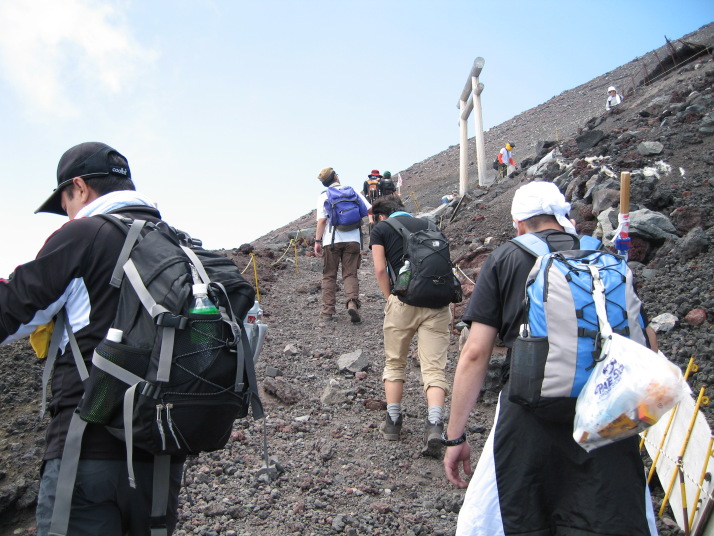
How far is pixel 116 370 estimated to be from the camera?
2.14 meters

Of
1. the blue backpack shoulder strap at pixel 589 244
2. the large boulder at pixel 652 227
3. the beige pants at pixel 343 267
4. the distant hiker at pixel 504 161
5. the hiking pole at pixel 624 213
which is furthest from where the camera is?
the distant hiker at pixel 504 161

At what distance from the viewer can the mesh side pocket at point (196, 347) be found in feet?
7.10

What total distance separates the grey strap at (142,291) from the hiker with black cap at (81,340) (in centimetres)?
8

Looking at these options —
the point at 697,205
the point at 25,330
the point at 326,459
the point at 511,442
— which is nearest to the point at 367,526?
the point at 326,459

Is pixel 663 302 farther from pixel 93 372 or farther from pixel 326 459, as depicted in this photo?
pixel 93 372

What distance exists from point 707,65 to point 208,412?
20.1 meters

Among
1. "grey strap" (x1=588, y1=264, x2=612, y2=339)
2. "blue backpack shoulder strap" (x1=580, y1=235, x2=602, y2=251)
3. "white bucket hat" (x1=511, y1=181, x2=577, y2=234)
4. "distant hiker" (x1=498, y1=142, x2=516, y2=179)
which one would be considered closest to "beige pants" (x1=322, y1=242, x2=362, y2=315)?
"white bucket hat" (x1=511, y1=181, x2=577, y2=234)

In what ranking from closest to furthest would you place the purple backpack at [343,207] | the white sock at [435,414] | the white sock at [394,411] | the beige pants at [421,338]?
the white sock at [435,414]
the beige pants at [421,338]
the white sock at [394,411]
the purple backpack at [343,207]

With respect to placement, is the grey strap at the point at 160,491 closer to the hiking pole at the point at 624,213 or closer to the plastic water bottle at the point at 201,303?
the plastic water bottle at the point at 201,303

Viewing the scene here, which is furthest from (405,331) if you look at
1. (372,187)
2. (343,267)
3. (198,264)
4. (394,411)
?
(372,187)

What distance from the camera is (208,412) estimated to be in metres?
2.20

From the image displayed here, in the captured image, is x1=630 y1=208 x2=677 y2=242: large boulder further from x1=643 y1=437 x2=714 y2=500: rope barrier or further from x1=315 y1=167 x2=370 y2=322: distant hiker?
x1=643 y1=437 x2=714 y2=500: rope barrier

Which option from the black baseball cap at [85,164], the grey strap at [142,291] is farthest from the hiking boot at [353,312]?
the grey strap at [142,291]

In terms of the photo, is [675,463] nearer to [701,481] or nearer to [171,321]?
[701,481]
